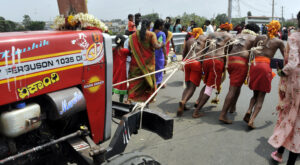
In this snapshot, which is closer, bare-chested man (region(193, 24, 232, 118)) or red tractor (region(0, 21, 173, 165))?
red tractor (region(0, 21, 173, 165))

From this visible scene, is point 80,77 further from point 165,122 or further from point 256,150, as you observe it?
point 256,150

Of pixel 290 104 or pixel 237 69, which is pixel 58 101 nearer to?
pixel 290 104

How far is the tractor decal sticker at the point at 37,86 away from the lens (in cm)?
151

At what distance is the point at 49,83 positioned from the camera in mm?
1631

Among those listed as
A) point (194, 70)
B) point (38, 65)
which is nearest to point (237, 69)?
point (194, 70)

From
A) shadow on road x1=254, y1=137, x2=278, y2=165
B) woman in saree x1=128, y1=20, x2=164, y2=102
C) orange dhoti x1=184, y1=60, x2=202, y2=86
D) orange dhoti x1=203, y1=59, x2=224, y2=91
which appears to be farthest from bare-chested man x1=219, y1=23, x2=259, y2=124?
woman in saree x1=128, y1=20, x2=164, y2=102

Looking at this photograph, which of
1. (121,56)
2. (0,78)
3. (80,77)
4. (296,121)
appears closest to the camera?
(0,78)

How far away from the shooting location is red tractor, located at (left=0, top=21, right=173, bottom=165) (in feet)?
4.83

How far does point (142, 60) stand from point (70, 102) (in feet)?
9.37

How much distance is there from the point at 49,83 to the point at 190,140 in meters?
2.36

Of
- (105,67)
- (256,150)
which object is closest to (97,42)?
(105,67)

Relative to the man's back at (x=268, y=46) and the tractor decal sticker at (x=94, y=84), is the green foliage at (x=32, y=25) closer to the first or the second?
the tractor decal sticker at (x=94, y=84)

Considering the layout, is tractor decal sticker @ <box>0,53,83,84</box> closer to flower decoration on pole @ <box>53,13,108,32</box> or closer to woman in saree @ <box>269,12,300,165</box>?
flower decoration on pole @ <box>53,13,108,32</box>

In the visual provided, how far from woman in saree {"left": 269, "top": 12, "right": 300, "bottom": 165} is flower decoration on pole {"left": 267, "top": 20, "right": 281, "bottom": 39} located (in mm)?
945
